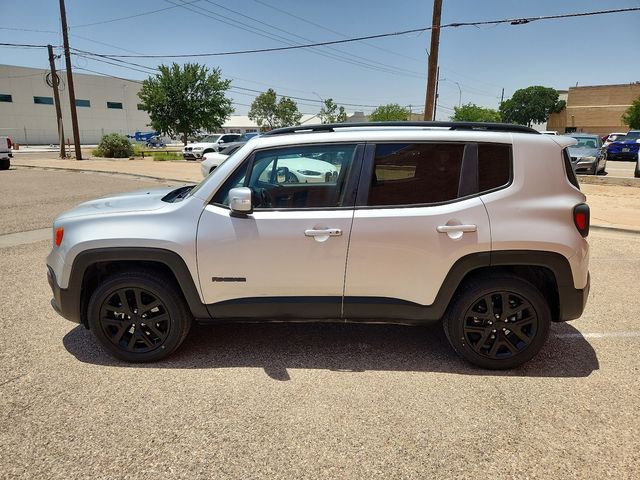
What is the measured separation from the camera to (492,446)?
96.4 inches

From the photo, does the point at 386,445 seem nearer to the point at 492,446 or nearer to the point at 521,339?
the point at 492,446

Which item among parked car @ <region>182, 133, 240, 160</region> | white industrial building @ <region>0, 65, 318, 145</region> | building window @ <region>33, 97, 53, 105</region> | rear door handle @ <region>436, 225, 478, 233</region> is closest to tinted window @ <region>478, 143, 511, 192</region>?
rear door handle @ <region>436, 225, 478, 233</region>

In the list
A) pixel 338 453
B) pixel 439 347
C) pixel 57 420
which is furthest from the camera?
pixel 439 347

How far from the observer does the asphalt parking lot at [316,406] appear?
231cm

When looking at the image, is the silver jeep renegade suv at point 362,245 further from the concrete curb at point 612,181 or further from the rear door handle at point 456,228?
the concrete curb at point 612,181

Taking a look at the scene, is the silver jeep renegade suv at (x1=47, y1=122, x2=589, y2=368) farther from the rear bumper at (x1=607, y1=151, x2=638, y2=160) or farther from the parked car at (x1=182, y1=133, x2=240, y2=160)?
the rear bumper at (x1=607, y1=151, x2=638, y2=160)

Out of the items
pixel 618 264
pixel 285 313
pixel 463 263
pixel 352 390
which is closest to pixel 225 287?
pixel 285 313

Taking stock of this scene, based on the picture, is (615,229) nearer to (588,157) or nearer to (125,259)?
(125,259)

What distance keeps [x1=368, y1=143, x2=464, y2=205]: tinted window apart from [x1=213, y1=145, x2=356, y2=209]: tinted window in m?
0.23

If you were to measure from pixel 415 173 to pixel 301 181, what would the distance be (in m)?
0.88

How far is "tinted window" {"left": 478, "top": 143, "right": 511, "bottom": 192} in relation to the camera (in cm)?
309

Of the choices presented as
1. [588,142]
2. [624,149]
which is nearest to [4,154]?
[588,142]

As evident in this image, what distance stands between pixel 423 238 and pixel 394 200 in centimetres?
35

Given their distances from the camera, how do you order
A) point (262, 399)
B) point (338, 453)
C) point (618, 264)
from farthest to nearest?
point (618, 264) → point (262, 399) → point (338, 453)
